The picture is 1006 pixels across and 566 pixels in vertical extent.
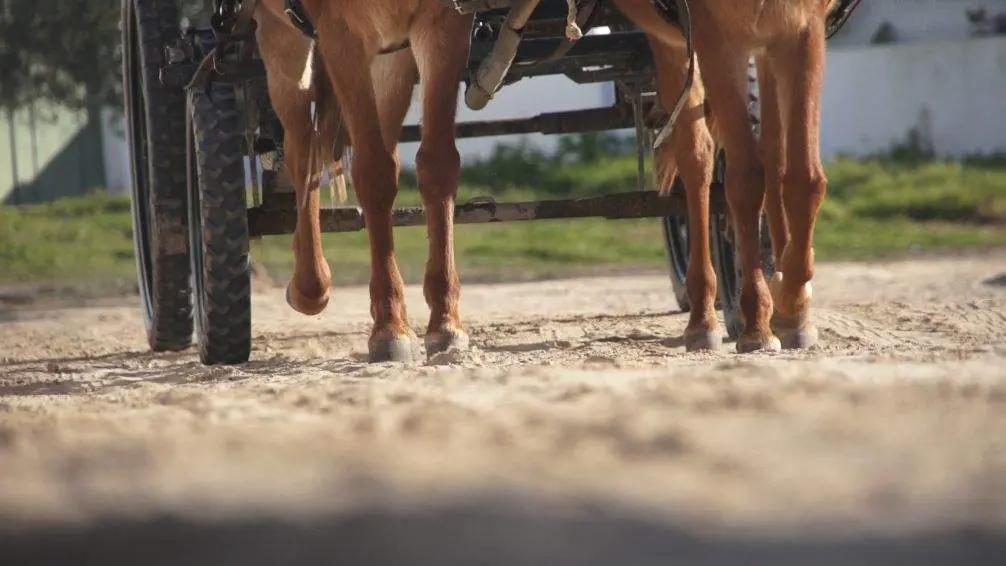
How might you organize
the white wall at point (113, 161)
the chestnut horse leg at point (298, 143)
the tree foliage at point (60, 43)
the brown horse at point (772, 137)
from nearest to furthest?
the brown horse at point (772, 137) → the chestnut horse leg at point (298, 143) → the tree foliage at point (60, 43) → the white wall at point (113, 161)

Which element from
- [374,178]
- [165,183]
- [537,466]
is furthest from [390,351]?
[537,466]

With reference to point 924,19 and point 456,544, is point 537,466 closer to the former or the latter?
point 456,544

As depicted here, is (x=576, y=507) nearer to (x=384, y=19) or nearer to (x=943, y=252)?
(x=384, y=19)

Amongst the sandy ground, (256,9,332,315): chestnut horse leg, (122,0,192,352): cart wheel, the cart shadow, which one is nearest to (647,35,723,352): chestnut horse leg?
the sandy ground

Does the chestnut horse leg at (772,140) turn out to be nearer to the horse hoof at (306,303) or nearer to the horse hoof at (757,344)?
the horse hoof at (757,344)

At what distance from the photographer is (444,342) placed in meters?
4.98

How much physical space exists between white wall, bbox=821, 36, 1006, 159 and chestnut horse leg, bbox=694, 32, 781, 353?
15.7 meters

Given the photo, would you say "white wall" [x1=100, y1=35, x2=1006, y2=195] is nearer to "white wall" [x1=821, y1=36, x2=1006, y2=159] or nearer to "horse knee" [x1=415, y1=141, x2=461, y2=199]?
"white wall" [x1=821, y1=36, x2=1006, y2=159]

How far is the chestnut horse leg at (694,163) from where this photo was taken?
5.60 m

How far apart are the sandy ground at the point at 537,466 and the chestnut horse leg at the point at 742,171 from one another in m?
0.69

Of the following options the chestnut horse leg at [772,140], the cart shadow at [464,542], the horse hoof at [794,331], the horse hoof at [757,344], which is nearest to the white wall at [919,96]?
the horse hoof at [794,331]

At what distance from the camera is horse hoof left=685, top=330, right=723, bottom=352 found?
5488mm

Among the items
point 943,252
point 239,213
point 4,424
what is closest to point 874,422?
point 4,424

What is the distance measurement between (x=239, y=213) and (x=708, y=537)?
144 inches
